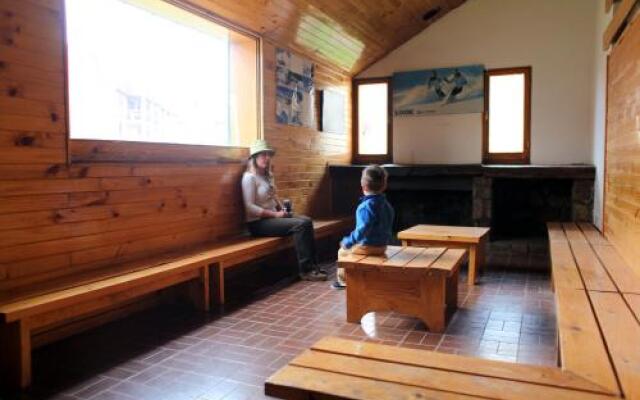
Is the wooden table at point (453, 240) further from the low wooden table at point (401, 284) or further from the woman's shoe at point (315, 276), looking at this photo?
the low wooden table at point (401, 284)

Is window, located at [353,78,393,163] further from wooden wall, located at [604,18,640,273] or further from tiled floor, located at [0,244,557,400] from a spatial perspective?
tiled floor, located at [0,244,557,400]

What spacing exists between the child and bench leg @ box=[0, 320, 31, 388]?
Result: 212 centimetres

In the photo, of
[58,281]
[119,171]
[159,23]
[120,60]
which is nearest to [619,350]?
[58,281]

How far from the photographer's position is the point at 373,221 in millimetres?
3834

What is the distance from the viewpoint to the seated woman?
5.26 metres

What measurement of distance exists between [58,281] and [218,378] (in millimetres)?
1244

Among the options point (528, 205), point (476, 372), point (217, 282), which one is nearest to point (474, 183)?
point (528, 205)

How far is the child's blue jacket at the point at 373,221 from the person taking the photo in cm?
378

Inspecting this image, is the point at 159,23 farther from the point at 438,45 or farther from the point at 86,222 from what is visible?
the point at 438,45

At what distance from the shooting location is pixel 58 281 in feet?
10.9

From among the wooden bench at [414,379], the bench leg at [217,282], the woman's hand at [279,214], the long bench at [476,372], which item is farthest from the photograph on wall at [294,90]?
the wooden bench at [414,379]

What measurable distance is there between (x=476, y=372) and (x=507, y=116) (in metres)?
6.34

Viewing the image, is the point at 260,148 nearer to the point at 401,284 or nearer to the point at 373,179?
the point at 373,179

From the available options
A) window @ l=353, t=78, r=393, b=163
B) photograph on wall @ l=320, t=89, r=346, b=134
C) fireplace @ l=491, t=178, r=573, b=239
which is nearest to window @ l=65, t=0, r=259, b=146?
photograph on wall @ l=320, t=89, r=346, b=134
